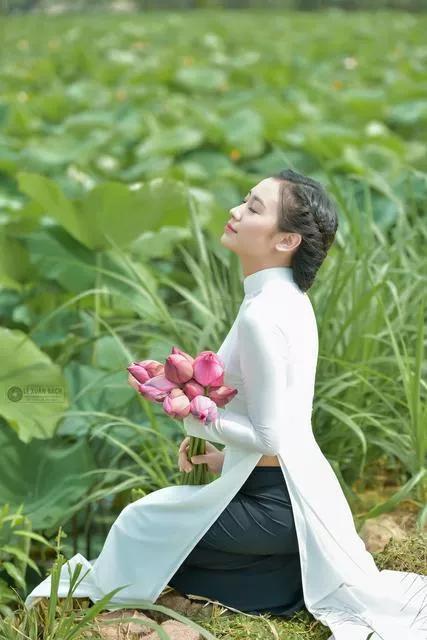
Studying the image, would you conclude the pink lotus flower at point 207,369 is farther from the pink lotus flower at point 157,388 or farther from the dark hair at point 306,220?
the dark hair at point 306,220

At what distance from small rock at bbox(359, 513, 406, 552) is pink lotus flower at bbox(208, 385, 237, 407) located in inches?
21.7

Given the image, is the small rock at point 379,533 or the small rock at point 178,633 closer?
the small rock at point 178,633

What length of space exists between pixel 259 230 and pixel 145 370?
0.28 metres

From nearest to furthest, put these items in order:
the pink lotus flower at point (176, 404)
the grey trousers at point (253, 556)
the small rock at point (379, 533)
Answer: the pink lotus flower at point (176, 404) < the grey trousers at point (253, 556) < the small rock at point (379, 533)

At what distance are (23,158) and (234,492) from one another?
2.88m

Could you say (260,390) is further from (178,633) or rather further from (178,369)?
(178,633)

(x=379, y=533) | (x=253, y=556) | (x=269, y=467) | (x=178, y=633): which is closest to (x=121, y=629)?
(x=178, y=633)

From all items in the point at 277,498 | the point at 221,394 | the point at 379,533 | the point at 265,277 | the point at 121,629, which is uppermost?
the point at 265,277

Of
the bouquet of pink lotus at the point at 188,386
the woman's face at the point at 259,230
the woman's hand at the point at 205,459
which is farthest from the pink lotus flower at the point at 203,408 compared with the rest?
the woman's face at the point at 259,230

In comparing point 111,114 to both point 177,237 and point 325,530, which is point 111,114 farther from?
point 325,530

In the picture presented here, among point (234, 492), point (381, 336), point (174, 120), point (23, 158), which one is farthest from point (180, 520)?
point (174, 120)

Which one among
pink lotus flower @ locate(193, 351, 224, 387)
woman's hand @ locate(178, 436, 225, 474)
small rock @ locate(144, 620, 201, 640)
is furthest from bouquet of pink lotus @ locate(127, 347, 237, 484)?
small rock @ locate(144, 620, 201, 640)

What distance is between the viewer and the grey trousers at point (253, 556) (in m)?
1.76

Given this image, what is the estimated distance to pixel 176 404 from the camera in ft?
5.45
